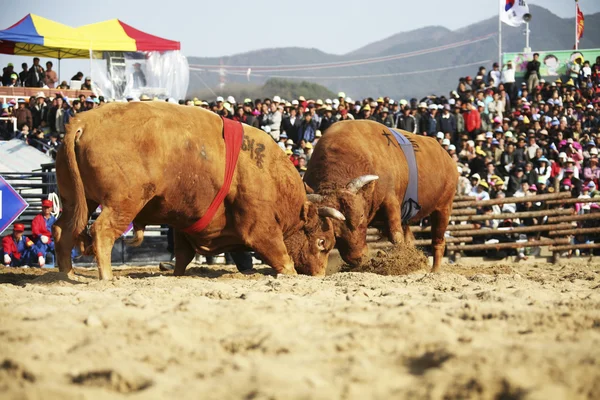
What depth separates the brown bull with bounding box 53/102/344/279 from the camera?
6.16 meters

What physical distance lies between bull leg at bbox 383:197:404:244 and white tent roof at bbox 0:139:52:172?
7.91 meters

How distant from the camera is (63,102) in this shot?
653 inches

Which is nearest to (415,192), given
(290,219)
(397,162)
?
(397,162)

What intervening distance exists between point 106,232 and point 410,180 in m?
4.43

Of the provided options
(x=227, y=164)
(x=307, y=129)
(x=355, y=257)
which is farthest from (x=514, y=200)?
(x=227, y=164)

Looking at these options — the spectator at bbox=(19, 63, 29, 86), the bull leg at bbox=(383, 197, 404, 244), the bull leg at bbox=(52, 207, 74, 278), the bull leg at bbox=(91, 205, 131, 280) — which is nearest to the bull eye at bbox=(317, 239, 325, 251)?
the bull leg at bbox=(383, 197, 404, 244)

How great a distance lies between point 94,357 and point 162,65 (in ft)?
59.7

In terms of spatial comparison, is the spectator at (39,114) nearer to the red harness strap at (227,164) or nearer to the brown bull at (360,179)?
the brown bull at (360,179)

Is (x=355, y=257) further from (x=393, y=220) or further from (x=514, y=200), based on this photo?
(x=514, y=200)

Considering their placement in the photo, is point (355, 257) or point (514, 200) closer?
point (355, 257)

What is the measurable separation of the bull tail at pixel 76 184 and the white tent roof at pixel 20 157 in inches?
340

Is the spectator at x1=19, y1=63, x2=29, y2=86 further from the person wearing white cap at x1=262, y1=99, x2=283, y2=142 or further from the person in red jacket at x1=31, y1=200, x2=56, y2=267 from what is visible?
the person in red jacket at x1=31, y1=200, x2=56, y2=267

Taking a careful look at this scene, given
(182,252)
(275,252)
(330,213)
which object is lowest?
(182,252)

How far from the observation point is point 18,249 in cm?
1073
